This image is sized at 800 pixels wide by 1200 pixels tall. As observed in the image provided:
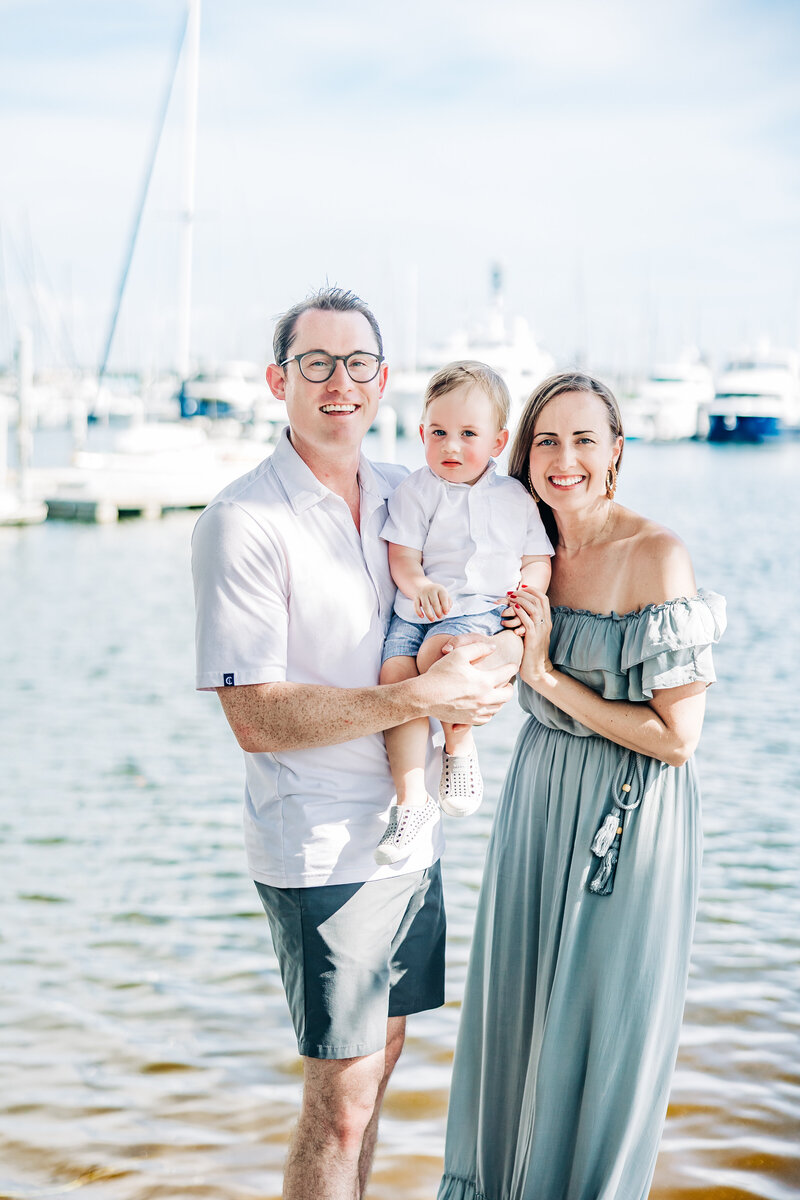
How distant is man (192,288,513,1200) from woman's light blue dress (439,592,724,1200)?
252mm

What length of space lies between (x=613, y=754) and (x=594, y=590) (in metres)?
0.37

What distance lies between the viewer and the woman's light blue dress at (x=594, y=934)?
2.41m

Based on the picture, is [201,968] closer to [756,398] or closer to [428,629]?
[428,629]

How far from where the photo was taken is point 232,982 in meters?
4.89

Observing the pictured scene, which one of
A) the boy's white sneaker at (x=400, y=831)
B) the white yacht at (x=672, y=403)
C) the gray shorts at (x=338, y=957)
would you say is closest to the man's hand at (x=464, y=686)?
the boy's white sneaker at (x=400, y=831)

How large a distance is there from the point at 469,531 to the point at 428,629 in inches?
10.2

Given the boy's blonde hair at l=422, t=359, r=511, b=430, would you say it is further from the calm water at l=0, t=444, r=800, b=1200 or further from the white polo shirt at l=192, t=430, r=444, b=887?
the calm water at l=0, t=444, r=800, b=1200

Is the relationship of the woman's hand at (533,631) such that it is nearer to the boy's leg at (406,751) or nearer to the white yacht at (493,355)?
the boy's leg at (406,751)

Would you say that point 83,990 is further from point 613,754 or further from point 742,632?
point 742,632

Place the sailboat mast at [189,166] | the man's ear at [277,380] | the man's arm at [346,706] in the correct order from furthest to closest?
the sailboat mast at [189,166]
the man's ear at [277,380]
the man's arm at [346,706]

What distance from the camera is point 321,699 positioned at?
233 centimetres

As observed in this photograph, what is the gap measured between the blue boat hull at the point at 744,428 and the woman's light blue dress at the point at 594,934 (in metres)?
67.2

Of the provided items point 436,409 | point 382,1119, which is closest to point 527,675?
point 436,409

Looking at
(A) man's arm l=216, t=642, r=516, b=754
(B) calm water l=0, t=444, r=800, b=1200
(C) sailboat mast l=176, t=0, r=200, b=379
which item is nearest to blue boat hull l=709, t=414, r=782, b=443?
(C) sailboat mast l=176, t=0, r=200, b=379
